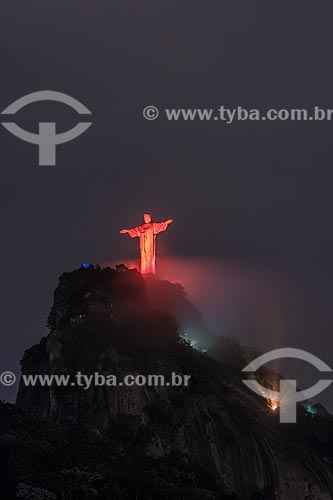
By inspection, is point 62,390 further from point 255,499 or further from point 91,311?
point 255,499

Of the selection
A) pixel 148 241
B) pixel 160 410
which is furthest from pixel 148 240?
pixel 160 410

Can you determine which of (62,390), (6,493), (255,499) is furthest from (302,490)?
(6,493)

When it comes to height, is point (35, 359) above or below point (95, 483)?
above

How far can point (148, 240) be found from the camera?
112m

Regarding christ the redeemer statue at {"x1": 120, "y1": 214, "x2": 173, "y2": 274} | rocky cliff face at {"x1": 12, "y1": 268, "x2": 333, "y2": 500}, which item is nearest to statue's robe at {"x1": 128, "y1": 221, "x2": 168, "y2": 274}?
christ the redeemer statue at {"x1": 120, "y1": 214, "x2": 173, "y2": 274}

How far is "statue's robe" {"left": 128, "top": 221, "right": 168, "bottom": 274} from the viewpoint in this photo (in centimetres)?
11138

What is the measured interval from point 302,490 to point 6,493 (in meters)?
28.0

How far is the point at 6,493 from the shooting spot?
73.2m

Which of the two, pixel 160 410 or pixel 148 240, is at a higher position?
pixel 148 240

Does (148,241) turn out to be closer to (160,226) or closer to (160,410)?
(160,226)

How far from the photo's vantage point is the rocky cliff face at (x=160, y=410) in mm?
89312

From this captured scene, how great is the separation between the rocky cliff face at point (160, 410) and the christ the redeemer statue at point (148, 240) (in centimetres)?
657

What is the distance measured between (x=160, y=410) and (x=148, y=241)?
76.2 feet

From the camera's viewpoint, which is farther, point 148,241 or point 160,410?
point 148,241
